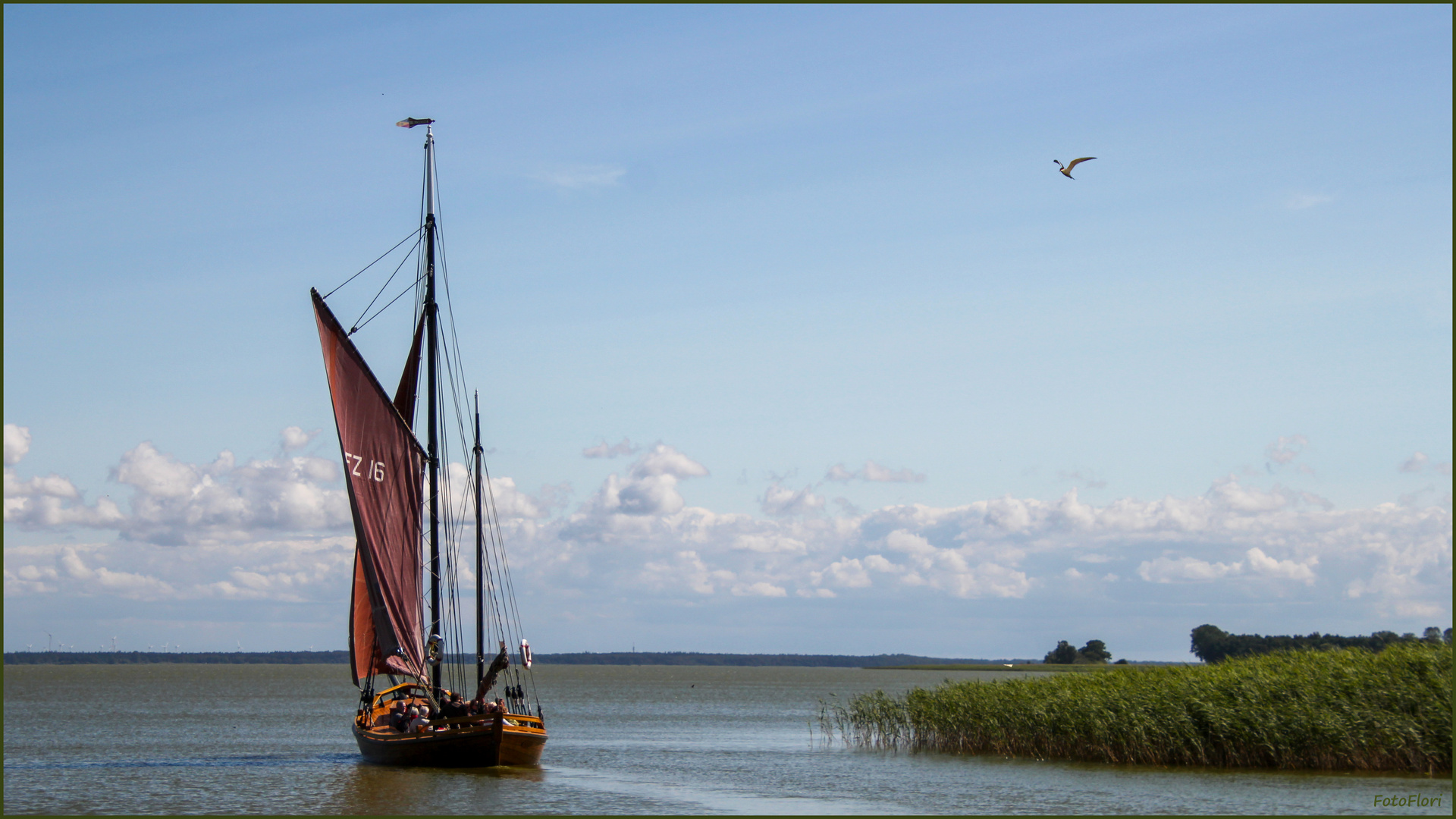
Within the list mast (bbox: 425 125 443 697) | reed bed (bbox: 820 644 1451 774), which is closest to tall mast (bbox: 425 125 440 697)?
mast (bbox: 425 125 443 697)

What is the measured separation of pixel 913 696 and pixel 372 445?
17937mm

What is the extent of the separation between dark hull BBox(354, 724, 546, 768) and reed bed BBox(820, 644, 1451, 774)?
39.5ft

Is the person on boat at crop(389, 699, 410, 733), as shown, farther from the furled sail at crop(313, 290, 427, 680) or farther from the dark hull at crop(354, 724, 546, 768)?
the furled sail at crop(313, 290, 427, 680)

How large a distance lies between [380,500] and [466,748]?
6919 millimetres

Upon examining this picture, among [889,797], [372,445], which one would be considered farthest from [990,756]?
[372,445]

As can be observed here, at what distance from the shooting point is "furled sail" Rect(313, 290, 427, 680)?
3222 centimetres

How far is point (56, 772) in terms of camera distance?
3562 cm

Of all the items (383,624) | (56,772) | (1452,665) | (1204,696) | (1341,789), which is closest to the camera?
(1341,789)

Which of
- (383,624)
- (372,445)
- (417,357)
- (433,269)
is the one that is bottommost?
(383,624)

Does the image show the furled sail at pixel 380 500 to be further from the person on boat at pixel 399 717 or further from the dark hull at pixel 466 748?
the dark hull at pixel 466 748

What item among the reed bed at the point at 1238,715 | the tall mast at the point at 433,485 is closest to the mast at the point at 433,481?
the tall mast at the point at 433,485

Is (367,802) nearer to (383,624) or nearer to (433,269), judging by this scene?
(383,624)

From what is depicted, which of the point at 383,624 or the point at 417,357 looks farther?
the point at 417,357

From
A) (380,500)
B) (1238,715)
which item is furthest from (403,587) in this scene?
(1238,715)
